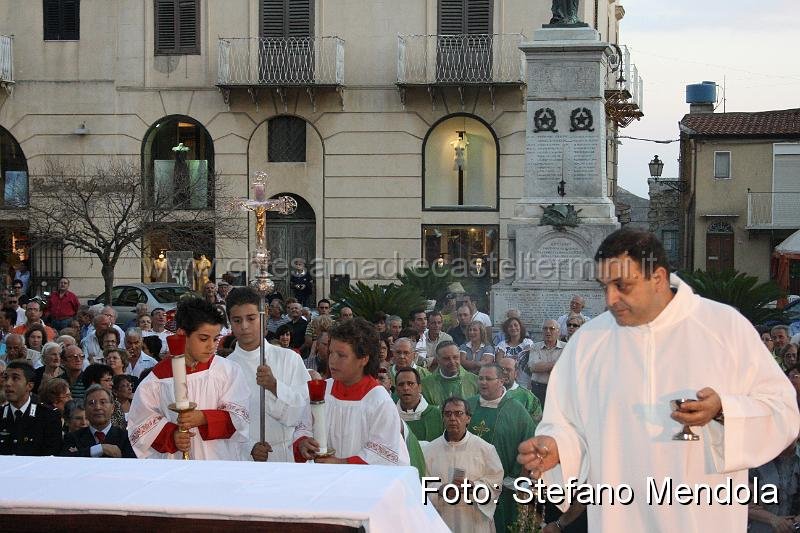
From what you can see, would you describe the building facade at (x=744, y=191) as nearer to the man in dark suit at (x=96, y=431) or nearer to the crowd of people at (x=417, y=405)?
the crowd of people at (x=417, y=405)

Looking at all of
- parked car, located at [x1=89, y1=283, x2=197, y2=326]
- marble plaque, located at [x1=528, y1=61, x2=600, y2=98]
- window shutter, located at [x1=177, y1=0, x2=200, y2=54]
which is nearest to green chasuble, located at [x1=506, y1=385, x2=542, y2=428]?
marble plaque, located at [x1=528, y1=61, x2=600, y2=98]

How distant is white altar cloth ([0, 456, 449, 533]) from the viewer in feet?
11.5

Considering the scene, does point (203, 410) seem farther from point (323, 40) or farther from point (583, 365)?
point (323, 40)

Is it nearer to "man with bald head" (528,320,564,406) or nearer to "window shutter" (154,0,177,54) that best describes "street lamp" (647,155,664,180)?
"window shutter" (154,0,177,54)

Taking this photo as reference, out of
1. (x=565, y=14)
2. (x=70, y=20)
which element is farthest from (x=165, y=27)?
(x=565, y=14)

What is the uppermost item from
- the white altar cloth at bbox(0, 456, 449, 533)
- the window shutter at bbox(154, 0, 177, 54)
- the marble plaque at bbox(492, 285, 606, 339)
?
the window shutter at bbox(154, 0, 177, 54)

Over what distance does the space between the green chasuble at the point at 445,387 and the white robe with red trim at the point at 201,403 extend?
3.18 meters

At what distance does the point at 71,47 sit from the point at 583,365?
27.5 meters

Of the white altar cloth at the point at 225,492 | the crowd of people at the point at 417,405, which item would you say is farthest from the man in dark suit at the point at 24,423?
the white altar cloth at the point at 225,492

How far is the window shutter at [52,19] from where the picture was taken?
99.9 ft

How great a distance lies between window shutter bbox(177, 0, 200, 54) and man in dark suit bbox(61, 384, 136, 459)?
2263cm

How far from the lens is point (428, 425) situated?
8477 mm

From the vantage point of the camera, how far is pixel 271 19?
30031mm

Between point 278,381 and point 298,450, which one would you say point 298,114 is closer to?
point 278,381
